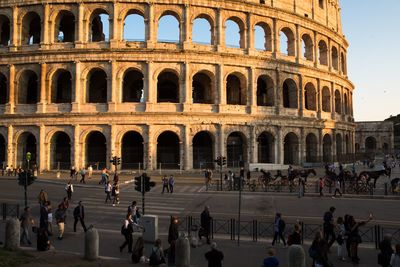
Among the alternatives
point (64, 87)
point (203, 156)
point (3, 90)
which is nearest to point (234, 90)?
point (203, 156)

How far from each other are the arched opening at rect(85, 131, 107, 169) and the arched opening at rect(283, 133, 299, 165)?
1979 cm

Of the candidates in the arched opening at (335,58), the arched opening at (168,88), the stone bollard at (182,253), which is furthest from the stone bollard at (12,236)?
the arched opening at (335,58)

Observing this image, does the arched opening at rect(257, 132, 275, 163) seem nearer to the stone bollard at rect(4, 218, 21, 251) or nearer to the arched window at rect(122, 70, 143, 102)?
the arched window at rect(122, 70, 143, 102)

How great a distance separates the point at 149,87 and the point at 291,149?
57.2 ft

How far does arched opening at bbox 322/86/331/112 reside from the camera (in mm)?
44281

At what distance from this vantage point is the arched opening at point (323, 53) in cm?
4481

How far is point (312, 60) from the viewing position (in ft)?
139

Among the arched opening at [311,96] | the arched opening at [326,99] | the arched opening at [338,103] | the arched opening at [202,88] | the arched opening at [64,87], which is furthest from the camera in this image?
the arched opening at [338,103]

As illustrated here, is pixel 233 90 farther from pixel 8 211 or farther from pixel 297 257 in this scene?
pixel 297 257

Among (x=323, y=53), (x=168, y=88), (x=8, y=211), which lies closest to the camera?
(x=8, y=211)

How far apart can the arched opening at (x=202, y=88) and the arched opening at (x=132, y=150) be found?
753cm

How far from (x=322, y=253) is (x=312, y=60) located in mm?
36761

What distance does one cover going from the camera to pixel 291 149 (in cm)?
4038

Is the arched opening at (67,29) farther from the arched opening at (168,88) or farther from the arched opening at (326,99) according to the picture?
the arched opening at (326,99)
